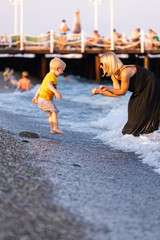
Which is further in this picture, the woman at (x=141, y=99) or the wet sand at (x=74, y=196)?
the woman at (x=141, y=99)

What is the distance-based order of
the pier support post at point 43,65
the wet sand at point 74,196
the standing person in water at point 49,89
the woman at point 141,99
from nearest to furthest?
the wet sand at point 74,196 < the woman at point 141,99 < the standing person in water at point 49,89 < the pier support post at point 43,65

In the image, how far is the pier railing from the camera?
910 inches

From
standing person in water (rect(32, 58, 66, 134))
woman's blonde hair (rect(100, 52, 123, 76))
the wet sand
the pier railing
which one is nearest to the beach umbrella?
the pier railing

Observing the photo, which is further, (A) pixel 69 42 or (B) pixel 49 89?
(A) pixel 69 42

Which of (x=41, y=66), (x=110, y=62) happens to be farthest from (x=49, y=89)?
(x=41, y=66)

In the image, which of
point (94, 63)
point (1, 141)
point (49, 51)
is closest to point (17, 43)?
point (49, 51)

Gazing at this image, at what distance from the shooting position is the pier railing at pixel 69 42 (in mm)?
23109

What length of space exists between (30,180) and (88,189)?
44 centimetres

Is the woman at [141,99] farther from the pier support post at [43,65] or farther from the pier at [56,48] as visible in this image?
the pier support post at [43,65]

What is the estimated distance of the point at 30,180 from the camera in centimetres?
324

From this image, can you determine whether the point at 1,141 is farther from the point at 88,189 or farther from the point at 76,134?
the point at 76,134

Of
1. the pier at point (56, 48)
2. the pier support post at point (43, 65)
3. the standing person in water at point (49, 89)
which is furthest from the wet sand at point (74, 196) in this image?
the pier support post at point (43, 65)

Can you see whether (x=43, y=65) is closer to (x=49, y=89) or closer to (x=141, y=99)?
(x=49, y=89)

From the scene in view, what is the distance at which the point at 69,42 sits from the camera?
23.2 m
